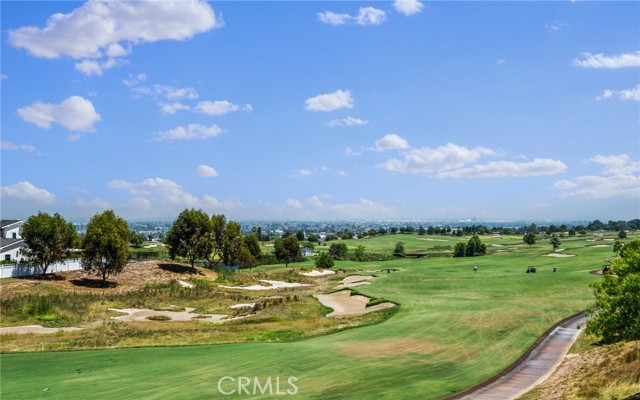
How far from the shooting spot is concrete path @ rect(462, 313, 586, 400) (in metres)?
22.2

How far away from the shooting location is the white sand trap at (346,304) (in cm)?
5050

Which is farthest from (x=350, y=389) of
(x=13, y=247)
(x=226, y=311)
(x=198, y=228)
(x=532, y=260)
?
(x=532, y=260)

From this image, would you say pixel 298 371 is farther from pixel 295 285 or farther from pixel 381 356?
pixel 295 285

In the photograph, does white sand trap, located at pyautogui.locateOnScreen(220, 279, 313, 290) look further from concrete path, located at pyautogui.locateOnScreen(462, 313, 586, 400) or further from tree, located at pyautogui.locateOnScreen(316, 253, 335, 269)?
concrete path, located at pyautogui.locateOnScreen(462, 313, 586, 400)

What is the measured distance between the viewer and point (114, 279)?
6925 centimetres

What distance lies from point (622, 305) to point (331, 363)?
48.7 feet

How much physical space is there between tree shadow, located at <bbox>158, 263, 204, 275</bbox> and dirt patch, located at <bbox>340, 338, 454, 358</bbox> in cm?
5575

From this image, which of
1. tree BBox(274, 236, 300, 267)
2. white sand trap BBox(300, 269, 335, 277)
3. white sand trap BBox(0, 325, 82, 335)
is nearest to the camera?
white sand trap BBox(0, 325, 82, 335)

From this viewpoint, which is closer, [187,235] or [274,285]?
[274,285]

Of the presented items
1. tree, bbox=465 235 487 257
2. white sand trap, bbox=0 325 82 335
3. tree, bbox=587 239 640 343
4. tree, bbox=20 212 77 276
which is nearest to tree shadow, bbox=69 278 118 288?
tree, bbox=20 212 77 276

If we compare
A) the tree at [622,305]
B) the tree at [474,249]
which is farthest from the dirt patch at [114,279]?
the tree at [474,249]

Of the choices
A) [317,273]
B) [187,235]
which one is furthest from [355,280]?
[187,235]

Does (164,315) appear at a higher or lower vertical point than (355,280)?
higher

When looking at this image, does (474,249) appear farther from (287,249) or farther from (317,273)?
(287,249)
